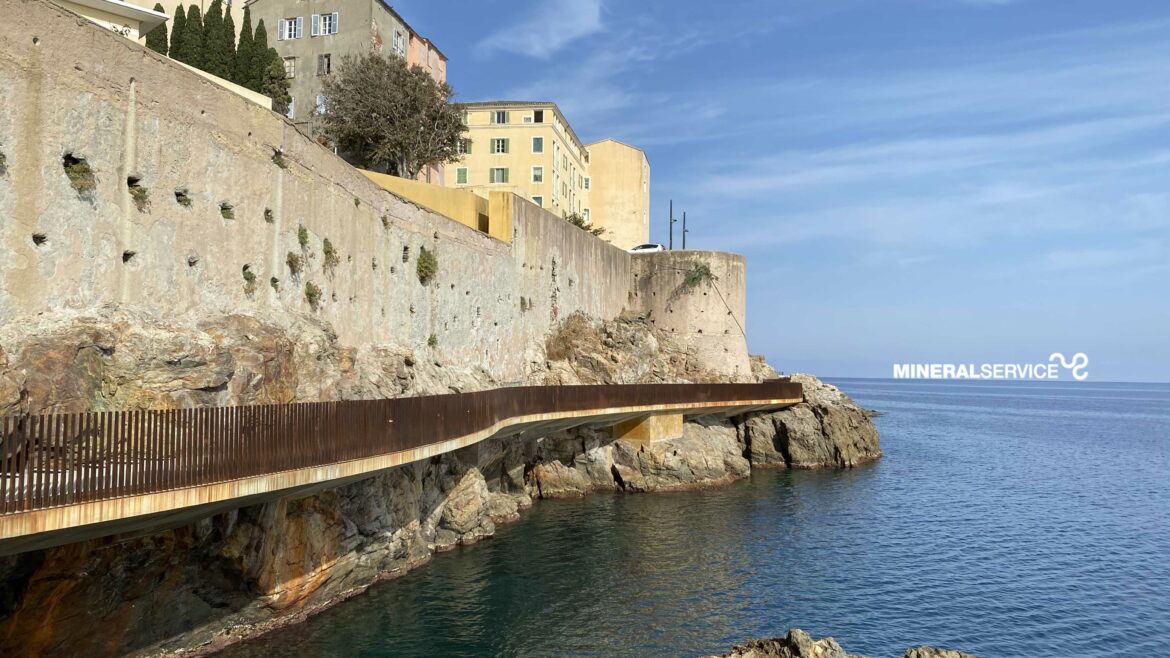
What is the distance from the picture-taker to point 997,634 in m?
20.2

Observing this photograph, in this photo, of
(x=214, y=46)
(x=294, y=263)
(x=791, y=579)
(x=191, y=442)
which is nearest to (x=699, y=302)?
(x=791, y=579)

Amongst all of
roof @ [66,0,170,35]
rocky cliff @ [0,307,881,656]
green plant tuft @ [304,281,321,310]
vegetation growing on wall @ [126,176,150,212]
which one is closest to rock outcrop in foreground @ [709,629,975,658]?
rocky cliff @ [0,307,881,656]

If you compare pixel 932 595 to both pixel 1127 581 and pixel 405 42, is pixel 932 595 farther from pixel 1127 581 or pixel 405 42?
pixel 405 42

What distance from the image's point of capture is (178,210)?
1762 cm

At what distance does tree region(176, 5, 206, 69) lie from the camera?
39.0 metres

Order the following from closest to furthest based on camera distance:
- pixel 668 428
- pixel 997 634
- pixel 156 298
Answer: pixel 156 298 < pixel 997 634 < pixel 668 428

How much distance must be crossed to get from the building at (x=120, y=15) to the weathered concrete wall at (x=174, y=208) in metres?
4.27

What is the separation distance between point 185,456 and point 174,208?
304 inches

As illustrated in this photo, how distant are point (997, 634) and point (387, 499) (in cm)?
1526

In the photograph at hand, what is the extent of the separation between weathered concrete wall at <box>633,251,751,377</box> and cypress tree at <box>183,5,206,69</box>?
27428 mm

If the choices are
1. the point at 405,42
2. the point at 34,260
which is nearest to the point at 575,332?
the point at 405,42

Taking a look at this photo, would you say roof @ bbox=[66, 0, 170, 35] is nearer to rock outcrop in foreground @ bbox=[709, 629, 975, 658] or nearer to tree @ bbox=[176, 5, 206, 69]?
Result: tree @ bbox=[176, 5, 206, 69]

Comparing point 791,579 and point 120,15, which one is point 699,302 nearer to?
point 791,579

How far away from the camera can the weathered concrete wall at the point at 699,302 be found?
53.3 meters
